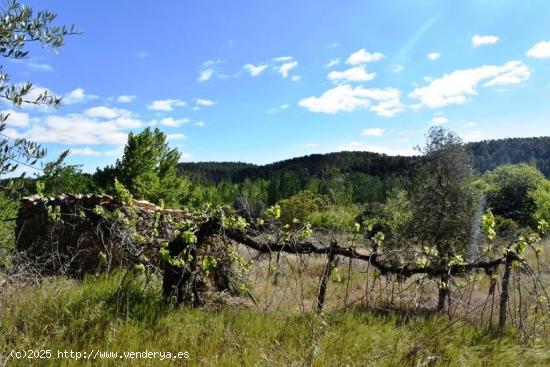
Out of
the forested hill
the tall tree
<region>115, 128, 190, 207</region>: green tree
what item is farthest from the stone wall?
the forested hill

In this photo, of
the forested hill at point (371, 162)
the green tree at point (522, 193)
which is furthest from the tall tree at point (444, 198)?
the forested hill at point (371, 162)

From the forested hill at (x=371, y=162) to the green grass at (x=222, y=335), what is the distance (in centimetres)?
4657

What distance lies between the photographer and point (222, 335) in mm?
3609

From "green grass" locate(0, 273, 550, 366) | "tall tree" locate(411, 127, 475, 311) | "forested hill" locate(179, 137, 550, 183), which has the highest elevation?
"forested hill" locate(179, 137, 550, 183)

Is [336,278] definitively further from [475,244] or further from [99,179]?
[99,179]

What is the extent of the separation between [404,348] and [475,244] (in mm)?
6606

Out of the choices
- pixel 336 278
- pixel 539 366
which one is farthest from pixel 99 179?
pixel 539 366

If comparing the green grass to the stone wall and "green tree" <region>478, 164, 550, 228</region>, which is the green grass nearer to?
the stone wall

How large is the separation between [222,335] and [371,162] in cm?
9619

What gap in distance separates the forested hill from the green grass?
4657 centimetres

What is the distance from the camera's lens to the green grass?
327 cm

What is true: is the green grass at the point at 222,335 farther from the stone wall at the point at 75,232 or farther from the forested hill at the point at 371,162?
the forested hill at the point at 371,162

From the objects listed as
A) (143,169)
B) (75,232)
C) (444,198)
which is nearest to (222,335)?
(75,232)

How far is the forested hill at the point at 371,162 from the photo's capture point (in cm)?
7725
